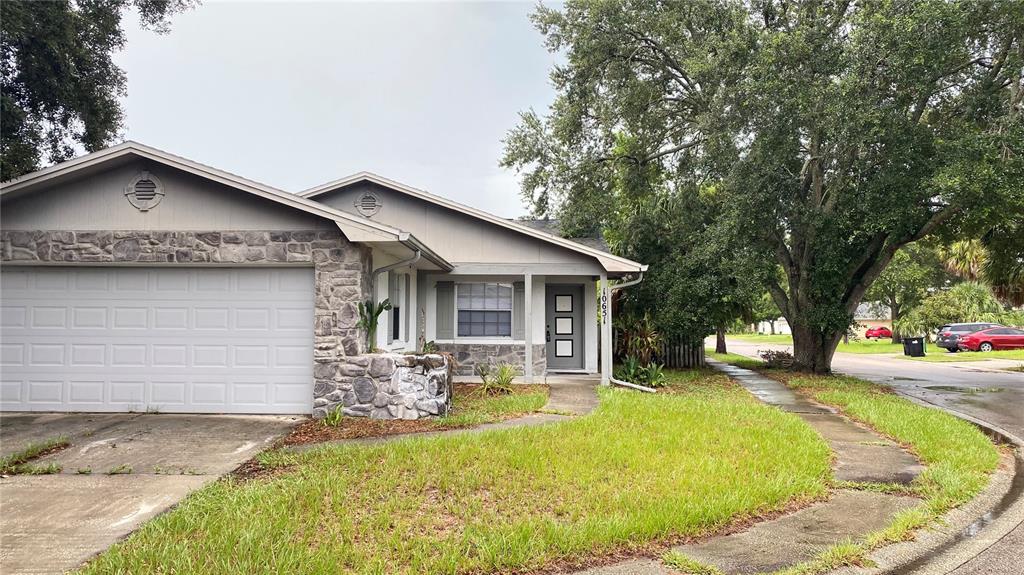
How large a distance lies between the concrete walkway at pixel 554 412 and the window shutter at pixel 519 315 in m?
1.29

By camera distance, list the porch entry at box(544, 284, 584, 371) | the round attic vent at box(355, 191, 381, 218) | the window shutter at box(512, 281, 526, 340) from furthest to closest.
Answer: the porch entry at box(544, 284, 584, 371), the window shutter at box(512, 281, 526, 340), the round attic vent at box(355, 191, 381, 218)

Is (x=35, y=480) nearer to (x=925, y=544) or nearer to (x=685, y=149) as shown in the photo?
(x=925, y=544)

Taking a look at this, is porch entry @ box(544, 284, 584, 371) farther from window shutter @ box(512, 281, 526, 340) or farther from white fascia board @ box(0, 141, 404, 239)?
white fascia board @ box(0, 141, 404, 239)

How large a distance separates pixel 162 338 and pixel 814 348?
1671 cm

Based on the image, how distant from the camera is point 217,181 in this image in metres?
8.18

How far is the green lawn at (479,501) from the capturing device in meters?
3.84

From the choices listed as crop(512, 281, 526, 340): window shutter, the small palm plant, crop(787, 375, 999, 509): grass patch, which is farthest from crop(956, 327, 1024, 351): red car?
the small palm plant

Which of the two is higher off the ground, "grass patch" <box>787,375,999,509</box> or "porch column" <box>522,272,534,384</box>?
"porch column" <box>522,272,534,384</box>

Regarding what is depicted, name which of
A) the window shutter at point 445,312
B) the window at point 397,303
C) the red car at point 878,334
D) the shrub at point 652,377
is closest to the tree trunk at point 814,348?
the shrub at point 652,377

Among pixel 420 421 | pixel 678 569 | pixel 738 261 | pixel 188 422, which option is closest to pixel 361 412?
pixel 420 421

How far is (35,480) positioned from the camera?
554 centimetres

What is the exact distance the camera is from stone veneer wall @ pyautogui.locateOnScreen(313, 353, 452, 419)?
833cm

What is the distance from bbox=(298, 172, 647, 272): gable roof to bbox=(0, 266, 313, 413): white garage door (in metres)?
4.48

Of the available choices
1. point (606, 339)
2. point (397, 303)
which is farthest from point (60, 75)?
point (606, 339)
